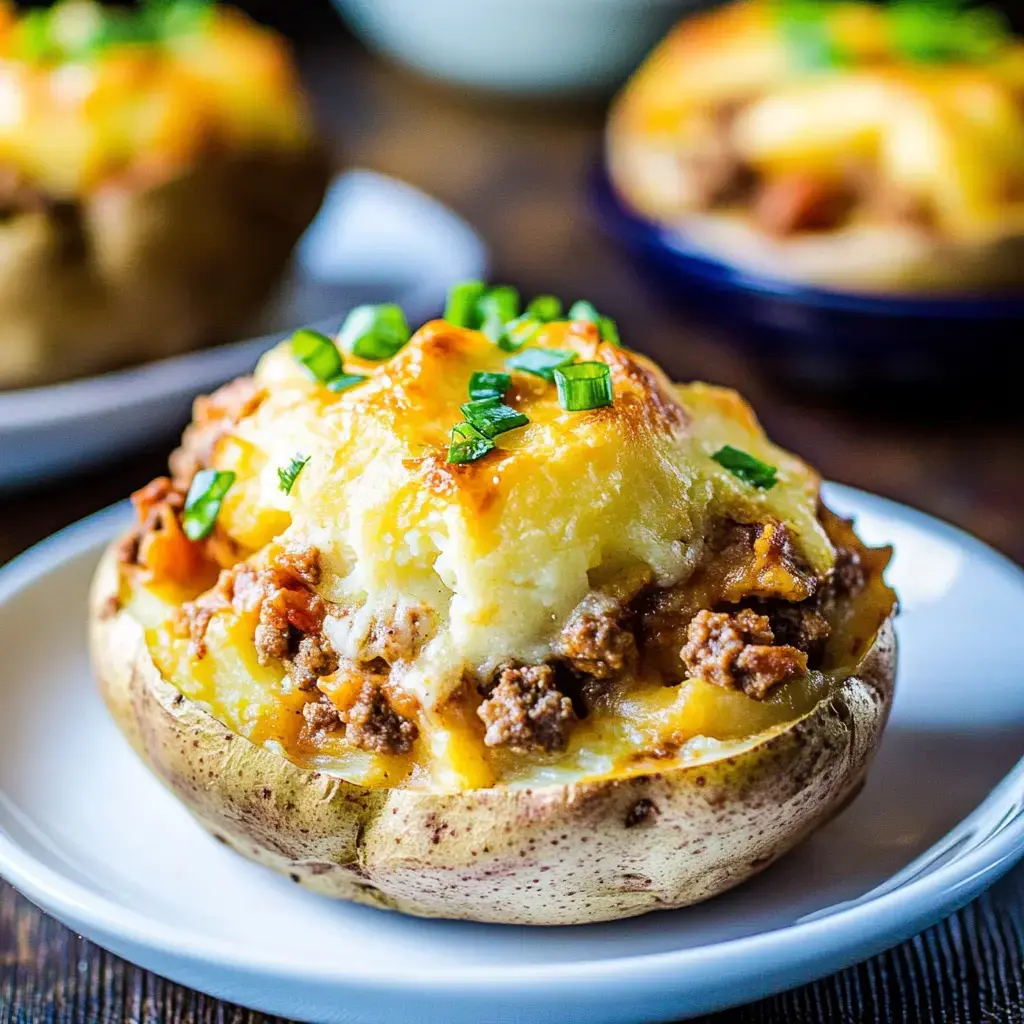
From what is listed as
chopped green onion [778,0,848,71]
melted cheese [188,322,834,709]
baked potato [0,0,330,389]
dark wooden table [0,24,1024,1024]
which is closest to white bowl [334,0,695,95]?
dark wooden table [0,24,1024,1024]

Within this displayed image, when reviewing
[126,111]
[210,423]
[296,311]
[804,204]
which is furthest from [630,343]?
[210,423]

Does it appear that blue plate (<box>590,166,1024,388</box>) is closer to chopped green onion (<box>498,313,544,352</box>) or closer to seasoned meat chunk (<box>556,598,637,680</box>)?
chopped green onion (<box>498,313,544,352</box>)

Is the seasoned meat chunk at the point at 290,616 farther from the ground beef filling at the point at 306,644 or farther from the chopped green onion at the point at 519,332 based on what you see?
the chopped green onion at the point at 519,332

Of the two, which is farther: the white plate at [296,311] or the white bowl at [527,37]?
the white bowl at [527,37]

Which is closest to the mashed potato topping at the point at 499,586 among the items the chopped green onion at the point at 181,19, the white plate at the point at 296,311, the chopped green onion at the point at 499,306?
the chopped green onion at the point at 499,306

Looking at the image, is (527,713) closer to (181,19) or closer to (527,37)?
(181,19)

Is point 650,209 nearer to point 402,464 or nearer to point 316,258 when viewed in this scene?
point 316,258

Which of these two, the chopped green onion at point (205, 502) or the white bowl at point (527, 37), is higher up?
the chopped green onion at point (205, 502)
